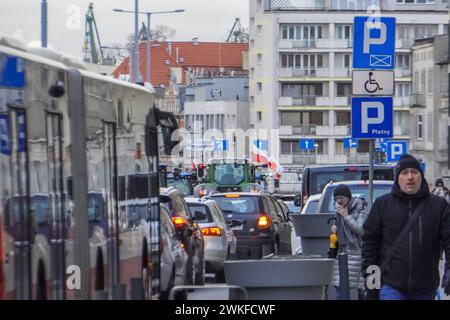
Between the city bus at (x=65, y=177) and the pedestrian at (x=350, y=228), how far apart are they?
2.26 meters

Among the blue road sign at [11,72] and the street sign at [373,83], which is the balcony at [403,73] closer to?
the street sign at [373,83]

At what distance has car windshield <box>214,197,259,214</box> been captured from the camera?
31473mm

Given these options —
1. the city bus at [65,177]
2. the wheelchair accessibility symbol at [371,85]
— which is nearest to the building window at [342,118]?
the wheelchair accessibility symbol at [371,85]

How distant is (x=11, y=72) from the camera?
11195 mm

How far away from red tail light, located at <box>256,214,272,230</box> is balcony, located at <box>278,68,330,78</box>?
92.0 m

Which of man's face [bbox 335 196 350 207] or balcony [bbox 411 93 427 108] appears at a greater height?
balcony [bbox 411 93 427 108]

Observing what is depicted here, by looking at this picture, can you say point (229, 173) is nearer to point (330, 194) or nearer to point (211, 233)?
point (211, 233)

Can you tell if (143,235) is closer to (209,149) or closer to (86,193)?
(86,193)

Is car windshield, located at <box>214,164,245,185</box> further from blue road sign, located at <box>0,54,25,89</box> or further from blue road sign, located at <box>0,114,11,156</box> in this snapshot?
blue road sign, located at <box>0,114,11,156</box>

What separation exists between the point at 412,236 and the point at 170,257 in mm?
9259

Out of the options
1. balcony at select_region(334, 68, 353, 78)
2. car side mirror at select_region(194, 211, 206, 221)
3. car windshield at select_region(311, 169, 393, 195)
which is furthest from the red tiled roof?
car side mirror at select_region(194, 211, 206, 221)

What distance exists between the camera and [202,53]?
19088 centimetres

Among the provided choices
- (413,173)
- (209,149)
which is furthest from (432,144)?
(413,173)

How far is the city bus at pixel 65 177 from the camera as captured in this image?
10977 mm
